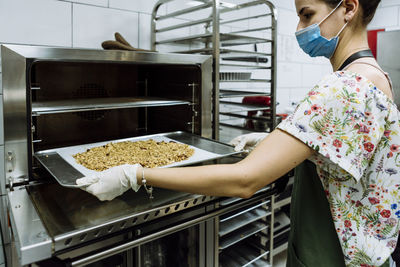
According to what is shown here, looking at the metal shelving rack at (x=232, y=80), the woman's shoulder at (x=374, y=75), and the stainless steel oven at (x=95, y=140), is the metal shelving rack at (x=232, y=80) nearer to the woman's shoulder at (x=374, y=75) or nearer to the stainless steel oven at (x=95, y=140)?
the stainless steel oven at (x=95, y=140)

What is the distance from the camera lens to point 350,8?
36.9 inches

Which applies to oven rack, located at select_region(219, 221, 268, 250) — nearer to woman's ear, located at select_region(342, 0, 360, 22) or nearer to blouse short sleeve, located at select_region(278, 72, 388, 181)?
blouse short sleeve, located at select_region(278, 72, 388, 181)

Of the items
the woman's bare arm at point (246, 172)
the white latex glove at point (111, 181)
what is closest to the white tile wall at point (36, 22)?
the white latex glove at point (111, 181)

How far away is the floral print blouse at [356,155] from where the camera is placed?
826mm

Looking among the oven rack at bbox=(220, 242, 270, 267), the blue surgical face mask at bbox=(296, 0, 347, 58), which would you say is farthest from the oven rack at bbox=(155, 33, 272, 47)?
the oven rack at bbox=(220, 242, 270, 267)

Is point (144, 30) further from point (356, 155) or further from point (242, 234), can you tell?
point (356, 155)

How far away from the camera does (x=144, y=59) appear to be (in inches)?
54.2

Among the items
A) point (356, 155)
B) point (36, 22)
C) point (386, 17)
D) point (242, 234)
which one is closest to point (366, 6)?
point (356, 155)

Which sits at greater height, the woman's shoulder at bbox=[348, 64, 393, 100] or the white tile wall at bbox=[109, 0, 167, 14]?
the white tile wall at bbox=[109, 0, 167, 14]

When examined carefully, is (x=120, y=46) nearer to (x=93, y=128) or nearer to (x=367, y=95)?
(x=93, y=128)

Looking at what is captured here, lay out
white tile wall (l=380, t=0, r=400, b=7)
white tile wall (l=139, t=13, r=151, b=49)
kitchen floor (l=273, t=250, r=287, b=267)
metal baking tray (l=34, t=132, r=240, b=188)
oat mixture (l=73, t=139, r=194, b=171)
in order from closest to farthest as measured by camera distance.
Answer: metal baking tray (l=34, t=132, r=240, b=188) < oat mixture (l=73, t=139, r=194, b=171) < white tile wall (l=139, t=13, r=151, b=49) < kitchen floor (l=273, t=250, r=287, b=267) < white tile wall (l=380, t=0, r=400, b=7)

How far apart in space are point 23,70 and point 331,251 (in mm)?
1223

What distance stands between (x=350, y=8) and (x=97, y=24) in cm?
142

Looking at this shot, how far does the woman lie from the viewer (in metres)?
0.83
